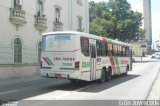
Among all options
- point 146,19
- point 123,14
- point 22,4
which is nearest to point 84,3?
point 22,4

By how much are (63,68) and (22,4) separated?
41.7ft

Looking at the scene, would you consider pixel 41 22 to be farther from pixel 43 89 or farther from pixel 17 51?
pixel 43 89

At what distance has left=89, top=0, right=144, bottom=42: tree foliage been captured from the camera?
216ft

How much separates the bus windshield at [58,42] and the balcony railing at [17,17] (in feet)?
30.5

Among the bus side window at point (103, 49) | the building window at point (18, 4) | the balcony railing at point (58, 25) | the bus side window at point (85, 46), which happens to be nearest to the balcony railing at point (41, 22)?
the balcony railing at point (58, 25)

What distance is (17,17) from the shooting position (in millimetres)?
26016

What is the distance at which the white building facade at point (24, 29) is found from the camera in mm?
24875

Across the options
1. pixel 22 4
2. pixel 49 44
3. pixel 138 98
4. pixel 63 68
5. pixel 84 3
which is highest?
pixel 84 3

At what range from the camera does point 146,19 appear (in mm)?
178250

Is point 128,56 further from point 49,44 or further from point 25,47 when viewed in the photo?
point 49,44

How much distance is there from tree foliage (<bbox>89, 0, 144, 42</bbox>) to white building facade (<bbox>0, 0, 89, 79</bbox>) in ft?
103

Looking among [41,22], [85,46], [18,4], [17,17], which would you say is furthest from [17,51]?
[85,46]

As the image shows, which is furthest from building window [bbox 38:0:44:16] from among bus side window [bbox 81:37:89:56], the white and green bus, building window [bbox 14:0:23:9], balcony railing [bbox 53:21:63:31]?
bus side window [bbox 81:37:89:56]

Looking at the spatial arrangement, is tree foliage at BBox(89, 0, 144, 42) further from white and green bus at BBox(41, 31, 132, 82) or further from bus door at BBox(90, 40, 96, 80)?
bus door at BBox(90, 40, 96, 80)
